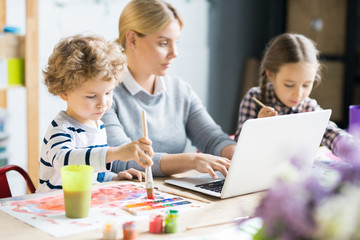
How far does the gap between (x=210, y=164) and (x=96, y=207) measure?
41cm

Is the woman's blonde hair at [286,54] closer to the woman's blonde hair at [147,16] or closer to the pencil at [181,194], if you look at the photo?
the woman's blonde hair at [147,16]

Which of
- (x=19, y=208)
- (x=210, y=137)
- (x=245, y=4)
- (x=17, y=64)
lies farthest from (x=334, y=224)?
(x=245, y=4)

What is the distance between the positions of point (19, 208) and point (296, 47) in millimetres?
1256

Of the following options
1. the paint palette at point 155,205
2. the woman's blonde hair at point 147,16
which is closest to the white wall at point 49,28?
the woman's blonde hair at point 147,16

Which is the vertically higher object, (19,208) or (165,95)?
(165,95)

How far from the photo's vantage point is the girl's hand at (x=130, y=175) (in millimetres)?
1512

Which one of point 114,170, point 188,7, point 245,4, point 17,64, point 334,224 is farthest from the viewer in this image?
point 245,4

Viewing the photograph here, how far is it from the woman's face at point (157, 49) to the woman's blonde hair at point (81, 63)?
0.30 m

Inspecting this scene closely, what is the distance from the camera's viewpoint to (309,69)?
199 centimetres

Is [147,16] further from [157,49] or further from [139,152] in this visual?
[139,152]

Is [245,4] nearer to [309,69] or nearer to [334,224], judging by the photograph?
[309,69]

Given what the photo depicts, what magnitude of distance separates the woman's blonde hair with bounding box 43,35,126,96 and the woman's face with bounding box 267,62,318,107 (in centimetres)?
72

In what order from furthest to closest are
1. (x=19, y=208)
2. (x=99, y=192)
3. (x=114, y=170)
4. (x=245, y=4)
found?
(x=245, y=4)
(x=114, y=170)
(x=99, y=192)
(x=19, y=208)

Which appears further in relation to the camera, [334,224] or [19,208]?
[19,208]
